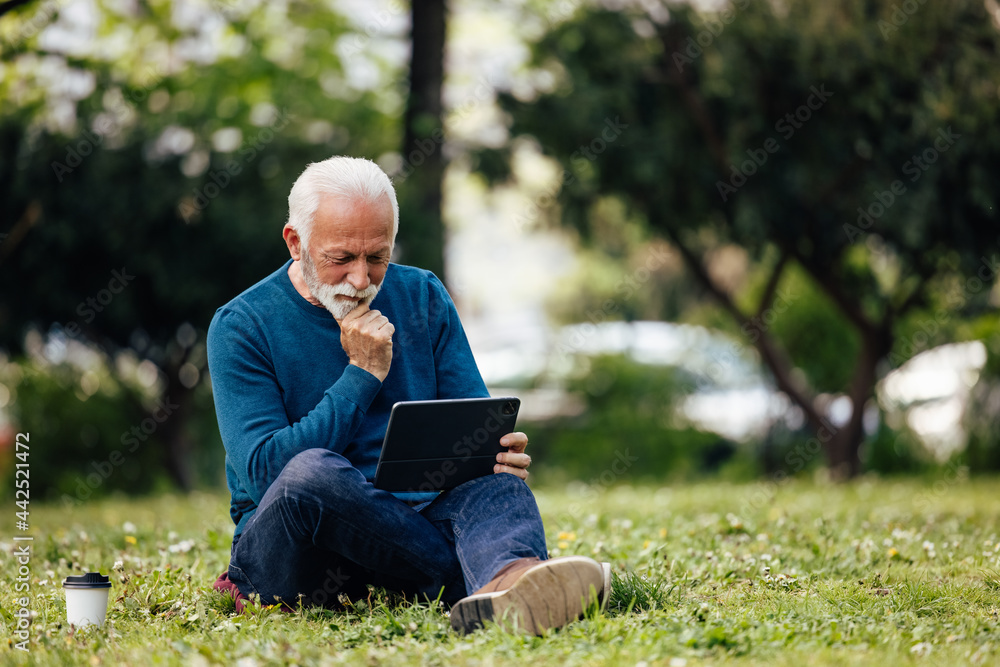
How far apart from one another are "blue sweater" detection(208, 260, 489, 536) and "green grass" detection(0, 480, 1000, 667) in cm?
50

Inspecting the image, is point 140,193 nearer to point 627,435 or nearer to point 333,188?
point 627,435

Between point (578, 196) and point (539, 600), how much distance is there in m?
7.70

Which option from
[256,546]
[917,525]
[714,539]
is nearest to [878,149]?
[917,525]

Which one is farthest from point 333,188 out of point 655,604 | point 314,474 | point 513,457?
point 655,604

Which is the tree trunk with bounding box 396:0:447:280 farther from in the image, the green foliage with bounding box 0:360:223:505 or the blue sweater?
the blue sweater

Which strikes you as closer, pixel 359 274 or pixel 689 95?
pixel 359 274

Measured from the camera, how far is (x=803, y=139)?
31.5 feet

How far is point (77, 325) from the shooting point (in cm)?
991

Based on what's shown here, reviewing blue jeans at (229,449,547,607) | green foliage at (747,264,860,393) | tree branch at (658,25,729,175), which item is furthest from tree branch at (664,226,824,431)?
blue jeans at (229,449,547,607)

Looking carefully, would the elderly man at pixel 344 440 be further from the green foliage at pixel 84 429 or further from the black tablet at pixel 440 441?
the green foliage at pixel 84 429

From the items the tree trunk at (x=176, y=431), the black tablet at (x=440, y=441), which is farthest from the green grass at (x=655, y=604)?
the tree trunk at (x=176, y=431)

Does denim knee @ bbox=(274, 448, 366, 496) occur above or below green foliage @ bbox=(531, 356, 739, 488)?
above

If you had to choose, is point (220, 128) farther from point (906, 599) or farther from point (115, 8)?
point (906, 599)

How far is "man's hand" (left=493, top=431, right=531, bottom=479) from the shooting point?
3.49 m
